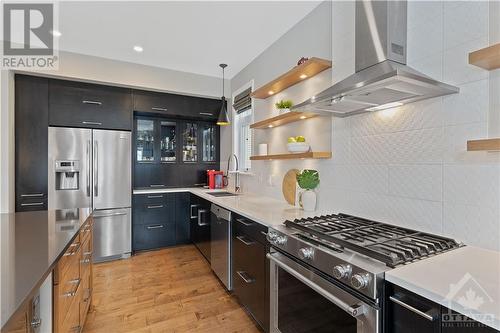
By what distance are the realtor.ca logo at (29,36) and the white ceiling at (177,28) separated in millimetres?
128

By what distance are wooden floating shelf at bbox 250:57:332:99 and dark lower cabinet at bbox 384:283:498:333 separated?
1684 millimetres

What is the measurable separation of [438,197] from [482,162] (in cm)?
27

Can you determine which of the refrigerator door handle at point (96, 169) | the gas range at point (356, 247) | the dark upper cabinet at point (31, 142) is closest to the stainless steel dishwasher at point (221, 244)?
the gas range at point (356, 247)

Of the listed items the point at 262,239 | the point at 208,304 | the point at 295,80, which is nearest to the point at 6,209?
the point at 208,304

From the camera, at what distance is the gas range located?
1.03 metres

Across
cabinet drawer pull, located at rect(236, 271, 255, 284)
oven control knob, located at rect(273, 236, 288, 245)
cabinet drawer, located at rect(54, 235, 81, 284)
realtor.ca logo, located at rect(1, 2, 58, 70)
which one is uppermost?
realtor.ca logo, located at rect(1, 2, 58, 70)

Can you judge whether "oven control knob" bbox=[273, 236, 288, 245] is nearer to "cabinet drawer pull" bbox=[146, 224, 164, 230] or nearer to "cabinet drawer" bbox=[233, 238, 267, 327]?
"cabinet drawer" bbox=[233, 238, 267, 327]

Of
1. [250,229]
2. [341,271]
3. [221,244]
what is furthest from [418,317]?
[221,244]

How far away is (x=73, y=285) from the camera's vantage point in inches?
61.2

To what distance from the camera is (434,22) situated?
4.55 ft

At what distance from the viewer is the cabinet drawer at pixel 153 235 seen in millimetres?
3656

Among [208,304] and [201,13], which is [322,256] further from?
[201,13]

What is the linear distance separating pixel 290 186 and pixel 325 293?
4.60 feet

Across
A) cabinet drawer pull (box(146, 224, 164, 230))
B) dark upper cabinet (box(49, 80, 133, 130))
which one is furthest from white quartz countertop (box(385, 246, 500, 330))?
dark upper cabinet (box(49, 80, 133, 130))
